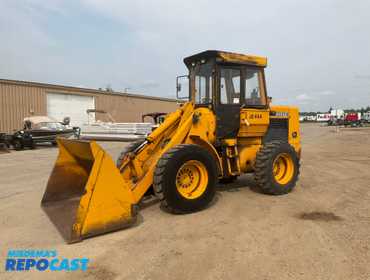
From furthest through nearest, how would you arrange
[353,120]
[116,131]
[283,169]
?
[353,120] → [116,131] → [283,169]

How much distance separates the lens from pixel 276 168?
248 inches

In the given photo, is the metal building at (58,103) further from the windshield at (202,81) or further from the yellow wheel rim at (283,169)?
the yellow wheel rim at (283,169)

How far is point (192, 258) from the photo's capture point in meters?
3.45

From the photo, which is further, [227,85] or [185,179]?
[227,85]

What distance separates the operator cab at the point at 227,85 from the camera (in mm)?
5730

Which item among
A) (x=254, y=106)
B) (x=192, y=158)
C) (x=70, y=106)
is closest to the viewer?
(x=192, y=158)

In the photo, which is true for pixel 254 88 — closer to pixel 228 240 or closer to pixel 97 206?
pixel 228 240

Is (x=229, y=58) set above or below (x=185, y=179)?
above

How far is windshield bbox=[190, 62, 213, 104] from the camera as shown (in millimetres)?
5875

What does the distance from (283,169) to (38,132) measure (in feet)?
49.3

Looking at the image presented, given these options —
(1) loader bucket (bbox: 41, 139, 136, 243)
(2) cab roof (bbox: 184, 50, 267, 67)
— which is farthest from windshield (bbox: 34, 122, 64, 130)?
(1) loader bucket (bbox: 41, 139, 136, 243)

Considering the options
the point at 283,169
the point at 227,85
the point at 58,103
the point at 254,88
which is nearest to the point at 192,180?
the point at 227,85

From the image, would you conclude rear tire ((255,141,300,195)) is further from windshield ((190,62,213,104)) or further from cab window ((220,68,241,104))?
windshield ((190,62,213,104))

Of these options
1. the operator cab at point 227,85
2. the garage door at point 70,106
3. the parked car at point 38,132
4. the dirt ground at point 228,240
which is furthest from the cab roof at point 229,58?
the garage door at point 70,106
